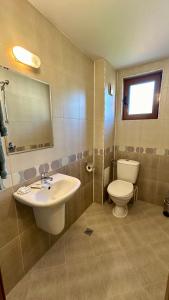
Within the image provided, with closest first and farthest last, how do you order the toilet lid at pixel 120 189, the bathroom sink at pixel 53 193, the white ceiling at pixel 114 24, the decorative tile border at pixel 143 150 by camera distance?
the bathroom sink at pixel 53 193 → the white ceiling at pixel 114 24 → the toilet lid at pixel 120 189 → the decorative tile border at pixel 143 150

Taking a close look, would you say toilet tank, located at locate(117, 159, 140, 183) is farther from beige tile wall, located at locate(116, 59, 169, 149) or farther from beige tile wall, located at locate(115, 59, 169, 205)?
beige tile wall, located at locate(116, 59, 169, 149)

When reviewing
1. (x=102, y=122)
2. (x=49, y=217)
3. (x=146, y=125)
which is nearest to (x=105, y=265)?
(x=49, y=217)

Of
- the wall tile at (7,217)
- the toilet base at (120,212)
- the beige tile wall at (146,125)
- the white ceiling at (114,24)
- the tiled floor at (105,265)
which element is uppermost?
the white ceiling at (114,24)

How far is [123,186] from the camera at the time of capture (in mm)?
2094

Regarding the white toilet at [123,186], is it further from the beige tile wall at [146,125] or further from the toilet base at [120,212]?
the beige tile wall at [146,125]

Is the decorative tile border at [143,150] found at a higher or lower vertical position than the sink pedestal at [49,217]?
higher

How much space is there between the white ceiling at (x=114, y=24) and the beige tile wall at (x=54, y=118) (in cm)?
13

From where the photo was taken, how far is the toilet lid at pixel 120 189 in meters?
1.90

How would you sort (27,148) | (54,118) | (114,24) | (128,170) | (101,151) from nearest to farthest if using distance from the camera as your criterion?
(27,148) → (114,24) → (54,118) → (101,151) → (128,170)

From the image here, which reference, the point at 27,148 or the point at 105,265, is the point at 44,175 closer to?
the point at 27,148

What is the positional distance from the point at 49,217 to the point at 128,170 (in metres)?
1.49

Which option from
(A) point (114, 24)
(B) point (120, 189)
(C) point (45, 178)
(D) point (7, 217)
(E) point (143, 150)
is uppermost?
(A) point (114, 24)

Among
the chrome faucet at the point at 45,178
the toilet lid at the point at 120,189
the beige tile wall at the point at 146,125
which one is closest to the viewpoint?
the chrome faucet at the point at 45,178

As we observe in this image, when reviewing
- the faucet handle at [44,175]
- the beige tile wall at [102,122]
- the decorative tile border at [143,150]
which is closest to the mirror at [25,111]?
the faucet handle at [44,175]
